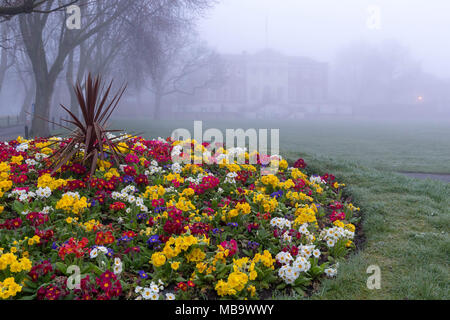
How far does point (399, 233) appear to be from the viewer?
13.4 ft

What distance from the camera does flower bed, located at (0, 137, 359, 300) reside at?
9.09ft

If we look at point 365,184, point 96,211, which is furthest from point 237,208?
point 365,184

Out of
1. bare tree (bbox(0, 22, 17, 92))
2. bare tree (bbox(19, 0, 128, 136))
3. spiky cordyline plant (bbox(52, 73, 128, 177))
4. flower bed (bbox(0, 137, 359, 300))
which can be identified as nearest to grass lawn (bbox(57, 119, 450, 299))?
flower bed (bbox(0, 137, 359, 300))

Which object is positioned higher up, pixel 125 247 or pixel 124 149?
pixel 124 149

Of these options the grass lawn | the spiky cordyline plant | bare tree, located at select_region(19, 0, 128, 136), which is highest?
bare tree, located at select_region(19, 0, 128, 136)

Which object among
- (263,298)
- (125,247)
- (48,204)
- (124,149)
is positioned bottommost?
(263,298)

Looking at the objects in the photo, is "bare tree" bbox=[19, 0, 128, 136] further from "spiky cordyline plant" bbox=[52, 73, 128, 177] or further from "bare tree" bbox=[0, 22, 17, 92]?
"spiky cordyline plant" bbox=[52, 73, 128, 177]

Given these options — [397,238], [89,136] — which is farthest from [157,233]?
[397,238]

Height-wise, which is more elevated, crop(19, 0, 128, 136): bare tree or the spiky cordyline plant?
crop(19, 0, 128, 136): bare tree

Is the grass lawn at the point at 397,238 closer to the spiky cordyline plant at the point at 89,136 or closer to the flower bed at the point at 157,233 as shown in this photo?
the flower bed at the point at 157,233

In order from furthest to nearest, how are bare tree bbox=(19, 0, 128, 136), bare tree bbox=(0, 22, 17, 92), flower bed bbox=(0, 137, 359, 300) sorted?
bare tree bbox=(19, 0, 128, 136) < bare tree bbox=(0, 22, 17, 92) < flower bed bbox=(0, 137, 359, 300)
